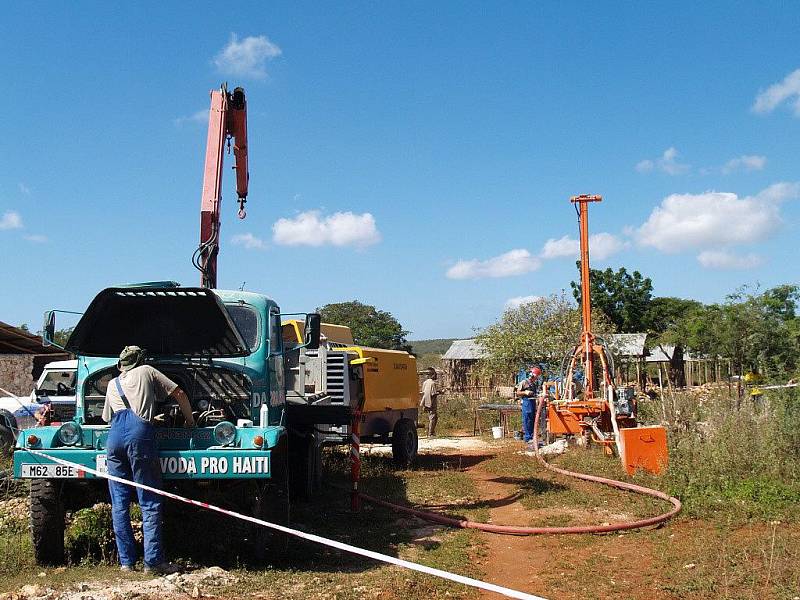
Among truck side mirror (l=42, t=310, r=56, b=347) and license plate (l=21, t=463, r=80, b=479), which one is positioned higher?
truck side mirror (l=42, t=310, r=56, b=347)

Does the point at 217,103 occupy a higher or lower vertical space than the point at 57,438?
higher

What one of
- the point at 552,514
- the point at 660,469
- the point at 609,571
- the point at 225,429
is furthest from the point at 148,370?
the point at 660,469

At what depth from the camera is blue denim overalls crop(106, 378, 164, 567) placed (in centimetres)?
656

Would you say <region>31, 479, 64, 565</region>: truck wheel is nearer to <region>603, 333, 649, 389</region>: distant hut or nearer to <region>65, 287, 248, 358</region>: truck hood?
<region>65, 287, 248, 358</region>: truck hood

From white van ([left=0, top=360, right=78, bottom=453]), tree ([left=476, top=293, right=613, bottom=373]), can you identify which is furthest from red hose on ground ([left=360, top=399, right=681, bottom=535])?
tree ([left=476, top=293, right=613, bottom=373])

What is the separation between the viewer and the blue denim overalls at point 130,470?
6.56 meters

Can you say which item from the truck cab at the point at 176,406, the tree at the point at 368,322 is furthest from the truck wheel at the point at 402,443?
the tree at the point at 368,322

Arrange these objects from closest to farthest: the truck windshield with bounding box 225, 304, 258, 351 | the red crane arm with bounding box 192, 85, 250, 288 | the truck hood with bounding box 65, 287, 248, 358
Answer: the truck hood with bounding box 65, 287, 248, 358, the truck windshield with bounding box 225, 304, 258, 351, the red crane arm with bounding box 192, 85, 250, 288

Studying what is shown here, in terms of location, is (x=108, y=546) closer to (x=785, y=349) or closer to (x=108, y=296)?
(x=108, y=296)

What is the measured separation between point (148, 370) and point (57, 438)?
1.09 metres

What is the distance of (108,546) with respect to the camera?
7.53 meters

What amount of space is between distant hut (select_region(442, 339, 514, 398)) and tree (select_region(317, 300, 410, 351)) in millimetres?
8753

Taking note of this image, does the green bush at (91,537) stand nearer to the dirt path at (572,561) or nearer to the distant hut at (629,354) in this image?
the dirt path at (572,561)

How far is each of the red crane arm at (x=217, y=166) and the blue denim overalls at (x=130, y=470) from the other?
4.20m
